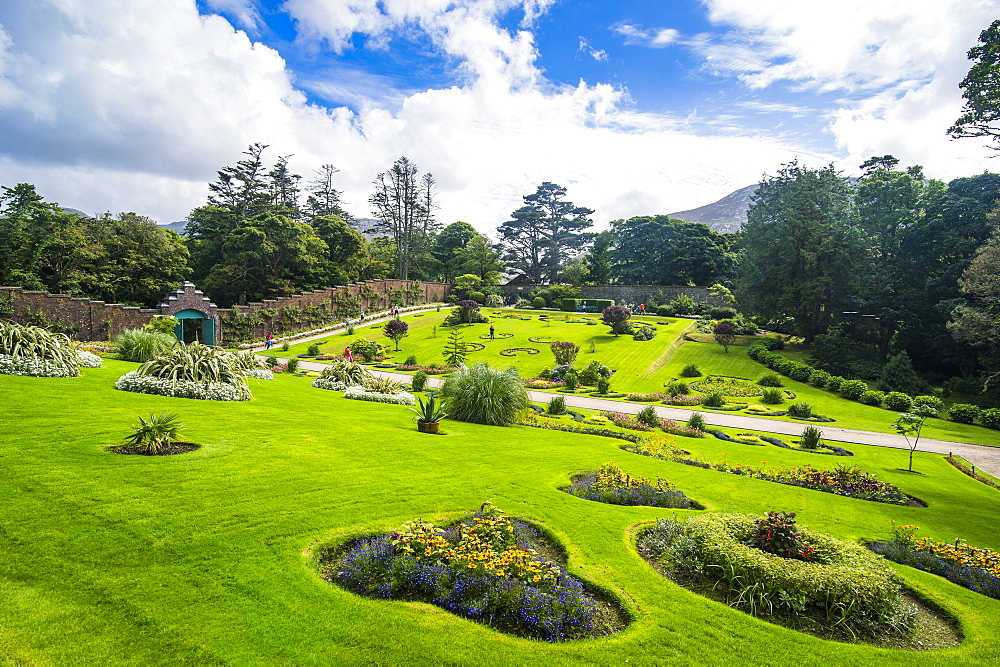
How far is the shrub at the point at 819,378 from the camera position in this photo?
25.4 m

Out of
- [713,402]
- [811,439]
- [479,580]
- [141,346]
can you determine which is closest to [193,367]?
[141,346]

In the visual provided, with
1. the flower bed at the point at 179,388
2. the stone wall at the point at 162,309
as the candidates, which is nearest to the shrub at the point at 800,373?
the flower bed at the point at 179,388

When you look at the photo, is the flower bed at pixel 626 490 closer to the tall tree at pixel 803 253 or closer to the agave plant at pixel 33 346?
the agave plant at pixel 33 346

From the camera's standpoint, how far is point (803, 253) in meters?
31.6

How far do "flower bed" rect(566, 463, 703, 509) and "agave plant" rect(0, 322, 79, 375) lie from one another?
465 inches

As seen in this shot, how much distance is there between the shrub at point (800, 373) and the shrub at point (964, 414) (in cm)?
635

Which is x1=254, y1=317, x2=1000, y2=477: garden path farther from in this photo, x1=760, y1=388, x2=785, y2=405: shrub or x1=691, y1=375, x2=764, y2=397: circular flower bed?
x1=691, y1=375, x2=764, y2=397: circular flower bed

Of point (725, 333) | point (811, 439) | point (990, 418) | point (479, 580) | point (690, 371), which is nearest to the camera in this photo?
point (479, 580)

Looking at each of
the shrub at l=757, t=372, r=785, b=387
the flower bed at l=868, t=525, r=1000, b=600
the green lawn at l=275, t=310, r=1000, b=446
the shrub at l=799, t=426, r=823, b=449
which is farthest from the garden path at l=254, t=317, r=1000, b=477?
the flower bed at l=868, t=525, r=1000, b=600

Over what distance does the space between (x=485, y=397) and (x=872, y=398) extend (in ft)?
64.4

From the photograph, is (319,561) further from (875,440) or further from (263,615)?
(875,440)

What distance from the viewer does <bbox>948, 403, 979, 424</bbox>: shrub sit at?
20156 millimetres

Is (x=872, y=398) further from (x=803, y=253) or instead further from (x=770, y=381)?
(x=803, y=253)

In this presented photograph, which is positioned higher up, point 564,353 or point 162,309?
point 162,309
